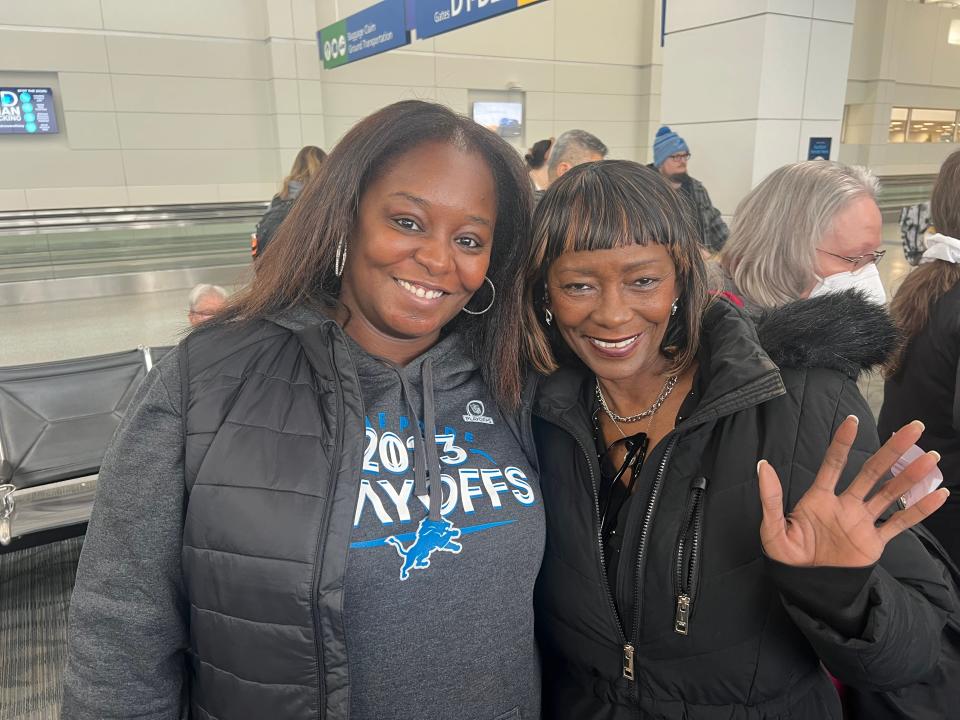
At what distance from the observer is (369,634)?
1.20 meters

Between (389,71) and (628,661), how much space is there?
1368 cm

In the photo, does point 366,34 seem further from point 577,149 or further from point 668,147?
point 668,147

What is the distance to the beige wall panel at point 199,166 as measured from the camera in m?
12.0

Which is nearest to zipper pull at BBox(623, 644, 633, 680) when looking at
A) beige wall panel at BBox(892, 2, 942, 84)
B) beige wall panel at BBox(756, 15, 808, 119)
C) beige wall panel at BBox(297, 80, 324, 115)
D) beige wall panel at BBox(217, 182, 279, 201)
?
beige wall panel at BBox(756, 15, 808, 119)

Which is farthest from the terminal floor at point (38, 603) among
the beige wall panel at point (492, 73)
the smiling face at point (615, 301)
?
the beige wall panel at point (492, 73)

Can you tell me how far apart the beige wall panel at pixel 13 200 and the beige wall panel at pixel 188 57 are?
2676mm

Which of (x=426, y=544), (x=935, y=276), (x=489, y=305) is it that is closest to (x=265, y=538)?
(x=426, y=544)

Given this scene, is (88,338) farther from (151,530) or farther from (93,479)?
(151,530)

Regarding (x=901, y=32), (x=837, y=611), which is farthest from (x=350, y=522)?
(x=901, y=32)

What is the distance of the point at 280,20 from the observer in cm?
1190

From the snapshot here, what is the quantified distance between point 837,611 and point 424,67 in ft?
46.1

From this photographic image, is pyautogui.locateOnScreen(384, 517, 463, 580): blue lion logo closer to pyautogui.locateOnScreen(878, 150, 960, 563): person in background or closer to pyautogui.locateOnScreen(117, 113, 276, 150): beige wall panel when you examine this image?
pyautogui.locateOnScreen(878, 150, 960, 563): person in background

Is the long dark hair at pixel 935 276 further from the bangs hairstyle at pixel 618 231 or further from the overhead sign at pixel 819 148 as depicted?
the overhead sign at pixel 819 148

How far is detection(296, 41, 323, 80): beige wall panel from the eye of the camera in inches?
479
